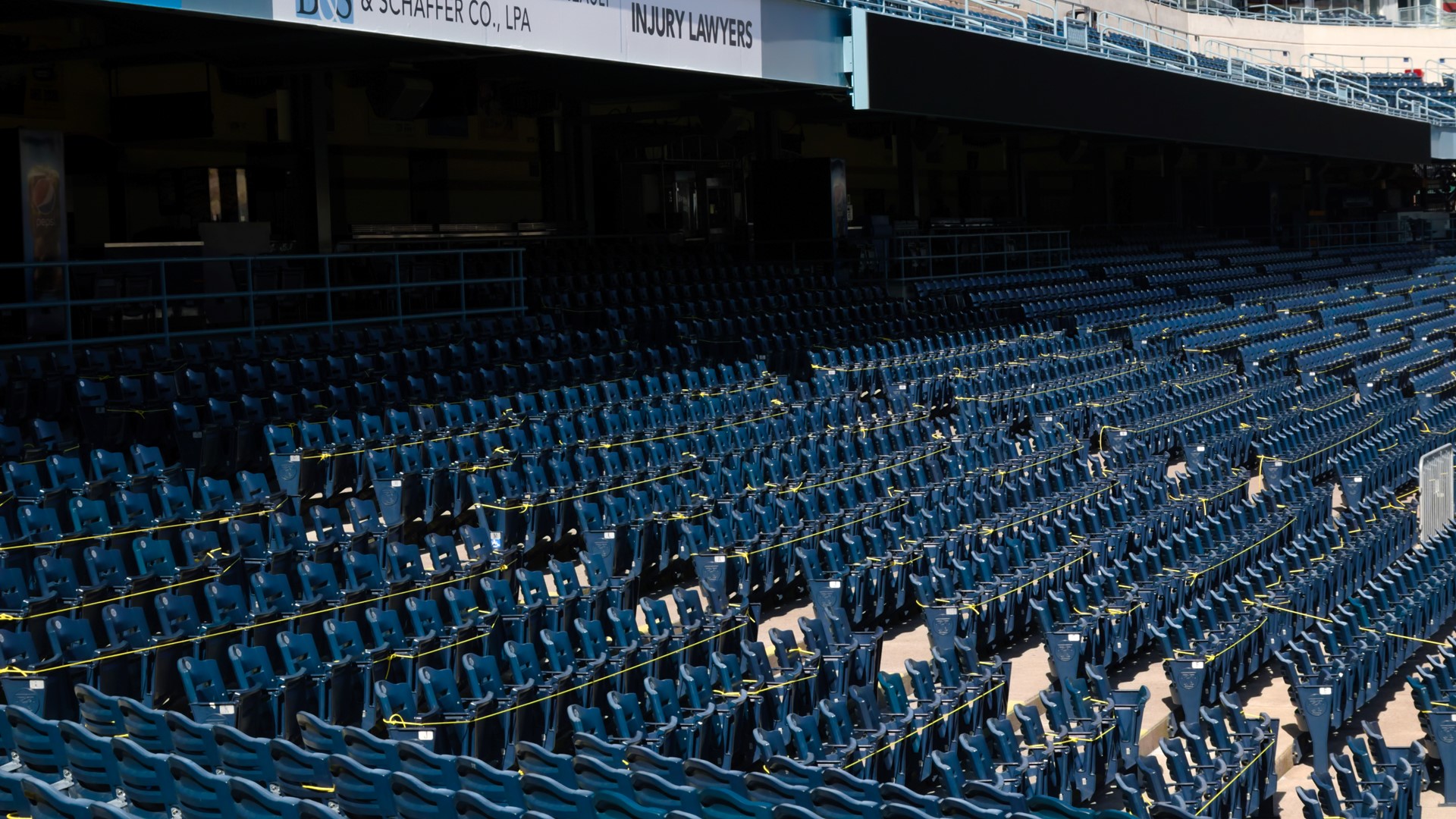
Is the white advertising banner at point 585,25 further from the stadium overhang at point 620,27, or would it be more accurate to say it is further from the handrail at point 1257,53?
the handrail at point 1257,53

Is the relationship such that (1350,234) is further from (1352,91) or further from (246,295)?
(246,295)

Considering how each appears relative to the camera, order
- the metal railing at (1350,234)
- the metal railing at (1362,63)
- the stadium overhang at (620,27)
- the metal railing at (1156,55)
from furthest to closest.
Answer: the metal railing at (1362,63) → the metal railing at (1350,234) → the metal railing at (1156,55) → the stadium overhang at (620,27)

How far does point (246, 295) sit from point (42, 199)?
78.2 inches

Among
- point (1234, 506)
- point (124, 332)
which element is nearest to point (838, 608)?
point (1234, 506)

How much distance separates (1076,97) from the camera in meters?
22.9

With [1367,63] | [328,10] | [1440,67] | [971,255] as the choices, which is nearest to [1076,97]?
[971,255]

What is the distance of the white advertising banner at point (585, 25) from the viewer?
12.7 m

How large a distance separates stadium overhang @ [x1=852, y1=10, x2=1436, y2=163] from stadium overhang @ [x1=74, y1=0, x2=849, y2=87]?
74 centimetres

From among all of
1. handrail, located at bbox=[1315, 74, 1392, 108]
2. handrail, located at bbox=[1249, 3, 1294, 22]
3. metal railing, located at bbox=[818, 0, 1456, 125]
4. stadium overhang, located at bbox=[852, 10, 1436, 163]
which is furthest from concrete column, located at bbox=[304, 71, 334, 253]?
handrail, located at bbox=[1249, 3, 1294, 22]

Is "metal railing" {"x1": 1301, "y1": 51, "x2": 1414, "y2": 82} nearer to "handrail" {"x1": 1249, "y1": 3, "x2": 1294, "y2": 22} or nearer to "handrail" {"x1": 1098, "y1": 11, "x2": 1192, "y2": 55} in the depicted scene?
"handrail" {"x1": 1249, "y1": 3, "x2": 1294, "y2": 22}

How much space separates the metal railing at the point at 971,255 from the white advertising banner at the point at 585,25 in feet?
21.5

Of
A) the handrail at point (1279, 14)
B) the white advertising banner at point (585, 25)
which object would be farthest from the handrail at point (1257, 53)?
the white advertising banner at point (585, 25)

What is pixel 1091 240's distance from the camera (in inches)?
1296

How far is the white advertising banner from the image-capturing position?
12664mm
